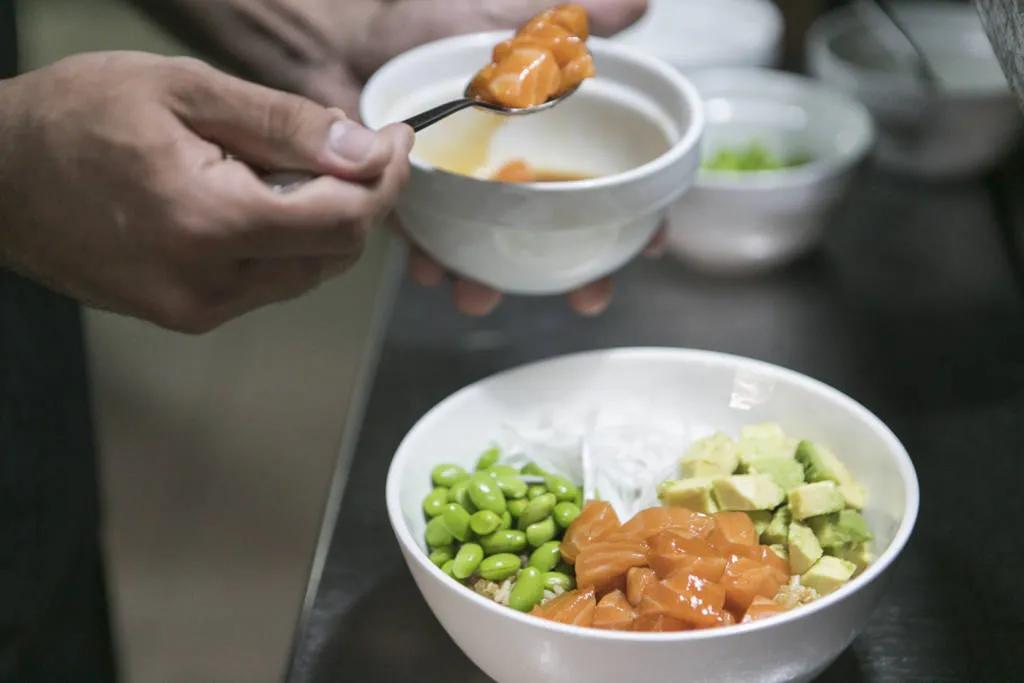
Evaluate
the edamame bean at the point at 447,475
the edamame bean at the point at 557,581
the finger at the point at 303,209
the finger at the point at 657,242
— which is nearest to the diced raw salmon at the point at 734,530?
Answer: the edamame bean at the point at 557,581

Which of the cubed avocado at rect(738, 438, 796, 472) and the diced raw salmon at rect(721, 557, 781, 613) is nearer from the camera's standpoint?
the diced raw salmon at rect(721, 557, 781, 613)

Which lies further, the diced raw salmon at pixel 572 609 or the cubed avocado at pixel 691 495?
the cubed avocado at pixel 691 495

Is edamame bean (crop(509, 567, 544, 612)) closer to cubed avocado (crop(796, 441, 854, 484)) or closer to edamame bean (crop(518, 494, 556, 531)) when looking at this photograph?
edamame bean (crop(518, 494, 556, 531))

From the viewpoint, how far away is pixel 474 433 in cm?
97

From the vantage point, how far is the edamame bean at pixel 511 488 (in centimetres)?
89

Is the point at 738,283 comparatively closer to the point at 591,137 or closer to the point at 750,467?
the point at 591,137

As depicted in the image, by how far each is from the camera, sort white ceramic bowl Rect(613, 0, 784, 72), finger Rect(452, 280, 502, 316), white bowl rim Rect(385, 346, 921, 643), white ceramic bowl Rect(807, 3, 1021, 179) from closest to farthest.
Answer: white bowl rim Rect(385, 346, 921, 643) → finger Rect(452, 280, 502, 316) → white ceramic bowl Rect(807, 3, 1021, 179) → white ceramic bowl Rect(613, 0, 784, 72)

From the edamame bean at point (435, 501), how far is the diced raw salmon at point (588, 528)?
110mm

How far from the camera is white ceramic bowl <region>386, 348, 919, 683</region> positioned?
0.71 meters

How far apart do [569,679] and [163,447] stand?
1.34 metres

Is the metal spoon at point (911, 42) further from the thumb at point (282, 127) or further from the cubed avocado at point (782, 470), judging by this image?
the thumb at point (282, 127)

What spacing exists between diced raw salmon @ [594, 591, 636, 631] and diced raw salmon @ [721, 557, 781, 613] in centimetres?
7

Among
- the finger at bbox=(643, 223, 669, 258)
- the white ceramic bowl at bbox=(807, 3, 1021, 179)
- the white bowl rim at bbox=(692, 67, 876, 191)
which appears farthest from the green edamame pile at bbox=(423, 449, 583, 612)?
the white ceramic bowl at bbox=(807, 3, 1021, 179)

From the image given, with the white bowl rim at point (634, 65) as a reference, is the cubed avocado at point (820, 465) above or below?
below
